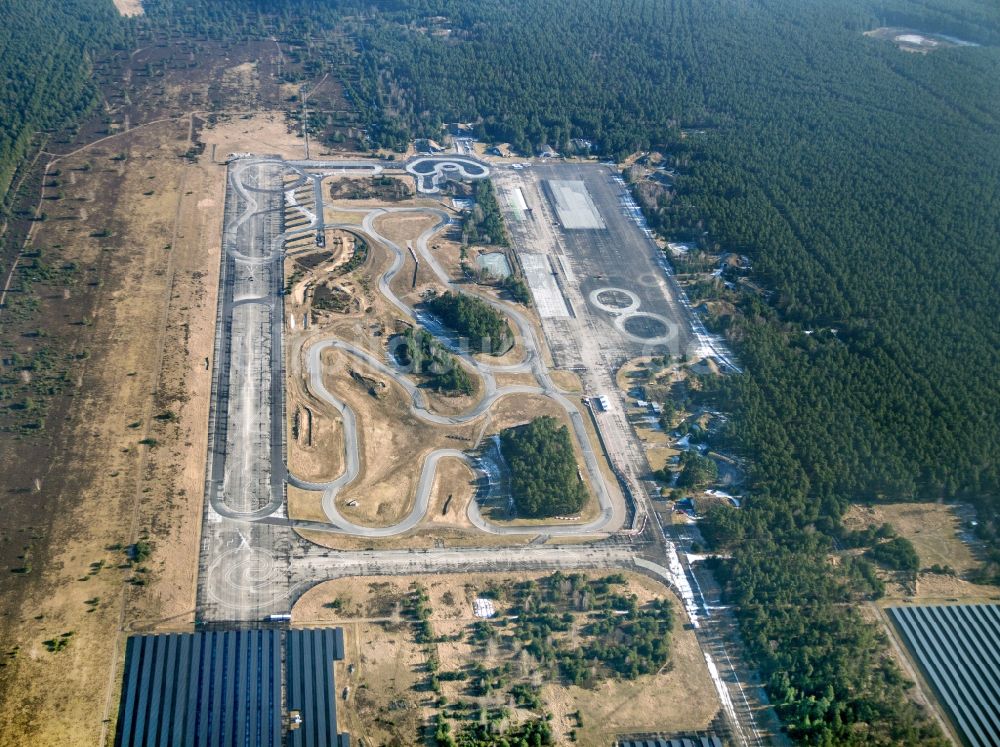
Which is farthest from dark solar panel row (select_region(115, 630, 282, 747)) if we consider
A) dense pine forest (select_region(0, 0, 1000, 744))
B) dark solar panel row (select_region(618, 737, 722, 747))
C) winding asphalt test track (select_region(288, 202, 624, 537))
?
dense pine forest (select_region(0, 0, 1000, 744))

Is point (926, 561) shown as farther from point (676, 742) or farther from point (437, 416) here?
point (437, 416)

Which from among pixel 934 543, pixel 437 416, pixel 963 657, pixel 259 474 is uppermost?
pixel 437 416

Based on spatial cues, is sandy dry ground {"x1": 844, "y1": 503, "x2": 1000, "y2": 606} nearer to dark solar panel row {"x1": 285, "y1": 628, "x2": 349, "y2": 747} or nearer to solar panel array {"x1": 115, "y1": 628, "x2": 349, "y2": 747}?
dark solar panel row {"x1": 285, "y1": 628, "x2": 349, "y2": 747}

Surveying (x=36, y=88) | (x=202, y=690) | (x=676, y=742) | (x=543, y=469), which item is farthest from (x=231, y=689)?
(x=36, y=88)

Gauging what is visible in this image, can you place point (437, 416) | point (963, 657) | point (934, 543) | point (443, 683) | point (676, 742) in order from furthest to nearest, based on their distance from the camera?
point (437, 416) < point (934, 543) < point (963, 657) < point (443, 683) < point (676, 742)

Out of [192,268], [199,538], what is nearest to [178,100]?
[192,268]

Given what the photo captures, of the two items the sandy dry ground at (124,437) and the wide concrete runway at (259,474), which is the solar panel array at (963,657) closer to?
the wide concrete runway at (259,474)
